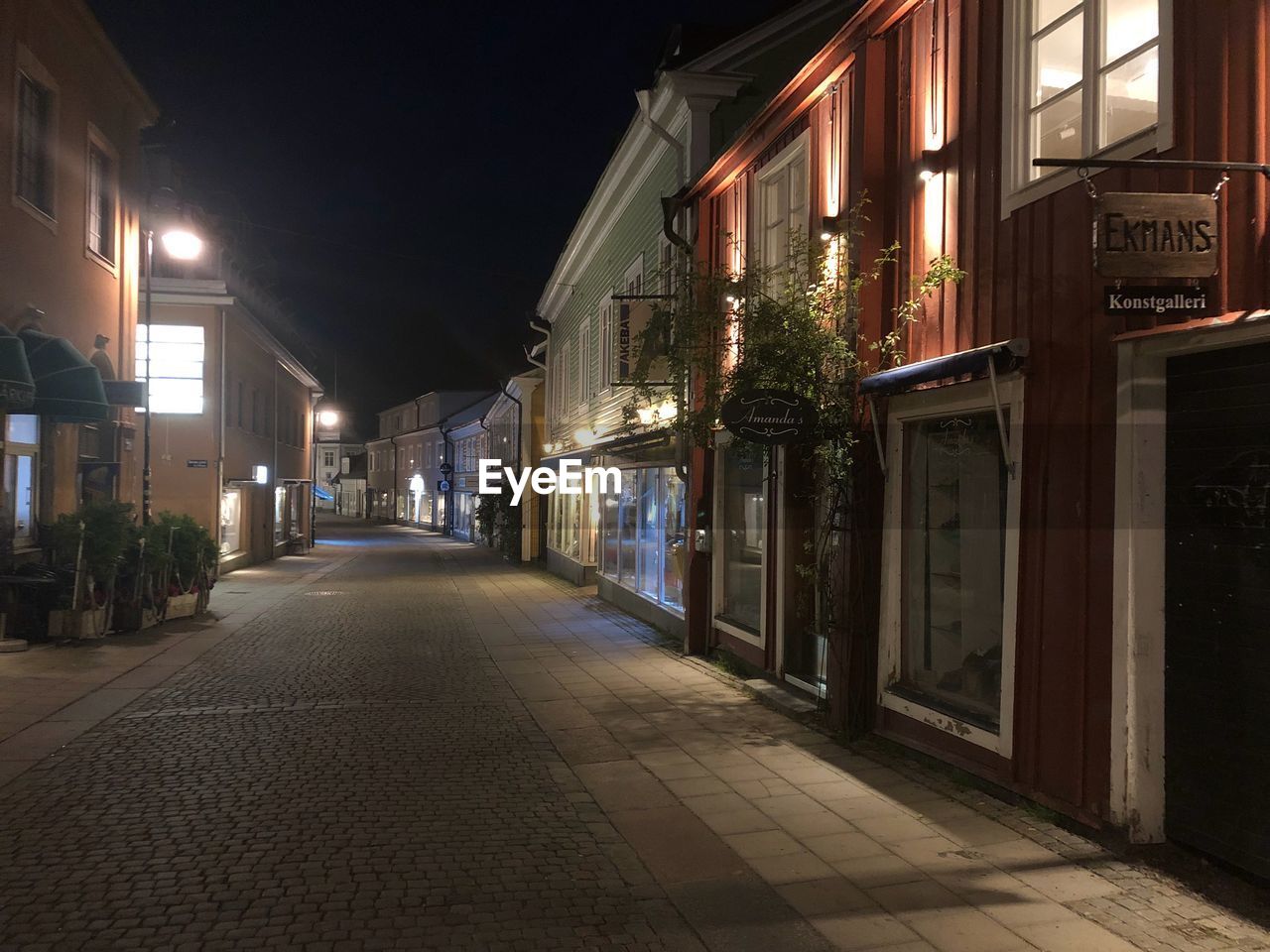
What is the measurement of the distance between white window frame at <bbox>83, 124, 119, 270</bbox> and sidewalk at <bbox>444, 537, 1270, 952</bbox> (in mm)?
10071

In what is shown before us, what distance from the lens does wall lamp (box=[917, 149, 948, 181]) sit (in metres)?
6.82

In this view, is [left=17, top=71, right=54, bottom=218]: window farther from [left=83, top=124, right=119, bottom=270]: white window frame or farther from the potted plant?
the potted plant

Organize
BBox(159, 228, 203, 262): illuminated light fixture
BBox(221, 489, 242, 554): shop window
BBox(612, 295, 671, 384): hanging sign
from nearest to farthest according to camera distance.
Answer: BBox(612, 295, 671, 384): hanging sign → BBox(159, 228, 203, 262): illuminated light fixture → BBox(221, 489, 242, 554): shop window

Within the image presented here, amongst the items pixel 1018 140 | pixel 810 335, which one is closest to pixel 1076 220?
pixel 1018 140

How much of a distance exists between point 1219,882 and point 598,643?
357 inches

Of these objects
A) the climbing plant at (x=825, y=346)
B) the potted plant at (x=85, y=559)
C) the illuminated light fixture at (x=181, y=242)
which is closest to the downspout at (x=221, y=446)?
the illuminated light fixture at (x=181, y=242)

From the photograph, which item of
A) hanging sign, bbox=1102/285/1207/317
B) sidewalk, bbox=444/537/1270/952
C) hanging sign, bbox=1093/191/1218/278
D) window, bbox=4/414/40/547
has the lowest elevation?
sidewalk, bbox=444/537/1270/952

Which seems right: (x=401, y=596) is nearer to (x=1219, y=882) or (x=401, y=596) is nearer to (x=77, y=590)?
(x=77, y=590)

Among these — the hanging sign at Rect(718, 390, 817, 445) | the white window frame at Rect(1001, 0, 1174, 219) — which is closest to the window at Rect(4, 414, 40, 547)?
the hanging sign at Rect(718, 390, 817, 445)

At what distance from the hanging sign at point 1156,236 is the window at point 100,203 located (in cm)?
1396

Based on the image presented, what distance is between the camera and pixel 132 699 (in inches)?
359

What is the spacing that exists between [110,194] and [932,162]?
13145 mm

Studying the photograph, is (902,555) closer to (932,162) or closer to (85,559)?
(932,162)

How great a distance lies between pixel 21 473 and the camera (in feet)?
41.2
